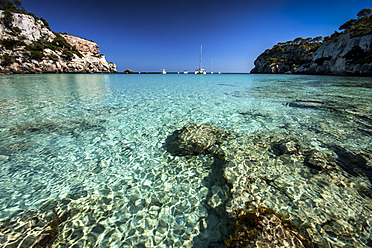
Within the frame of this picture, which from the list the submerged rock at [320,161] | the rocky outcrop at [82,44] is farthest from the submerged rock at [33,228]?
the rocky outcrop at [82,44]

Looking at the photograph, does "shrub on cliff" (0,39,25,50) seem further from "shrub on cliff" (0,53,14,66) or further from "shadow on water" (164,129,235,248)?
"shadow on water" (164,129,235,248)

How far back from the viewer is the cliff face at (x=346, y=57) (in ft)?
121

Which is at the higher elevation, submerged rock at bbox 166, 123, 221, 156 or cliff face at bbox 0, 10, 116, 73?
cliff face at bbox 0, 10, 116, 73

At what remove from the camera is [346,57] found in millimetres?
41781

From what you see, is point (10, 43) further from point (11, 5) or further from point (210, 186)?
point (210, 186)

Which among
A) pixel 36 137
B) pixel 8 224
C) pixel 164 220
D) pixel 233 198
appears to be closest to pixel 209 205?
pixel 233 198

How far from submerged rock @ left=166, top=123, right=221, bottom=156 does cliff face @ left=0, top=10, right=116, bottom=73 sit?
74.0 metres

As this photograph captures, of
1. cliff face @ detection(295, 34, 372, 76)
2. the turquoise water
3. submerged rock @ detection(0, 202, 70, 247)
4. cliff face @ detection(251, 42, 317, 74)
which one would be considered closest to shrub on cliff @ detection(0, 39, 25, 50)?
the turquoise water

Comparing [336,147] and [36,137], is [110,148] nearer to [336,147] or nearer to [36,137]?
[36,137]

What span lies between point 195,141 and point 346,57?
61.2 meters

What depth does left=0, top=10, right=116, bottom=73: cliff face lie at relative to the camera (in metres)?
50.8

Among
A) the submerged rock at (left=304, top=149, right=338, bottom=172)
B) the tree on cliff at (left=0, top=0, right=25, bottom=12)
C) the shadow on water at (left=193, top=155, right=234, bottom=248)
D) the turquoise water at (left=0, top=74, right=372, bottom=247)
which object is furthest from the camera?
the tree on cliff at (left=0, top=0, right=25, bottom=12)

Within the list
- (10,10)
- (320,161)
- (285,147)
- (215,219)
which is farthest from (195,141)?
(10,10)

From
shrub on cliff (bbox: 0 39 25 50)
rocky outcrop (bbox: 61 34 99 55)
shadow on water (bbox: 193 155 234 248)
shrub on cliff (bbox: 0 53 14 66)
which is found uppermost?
rocky outcrop (bbox: 61 34 99 55)
